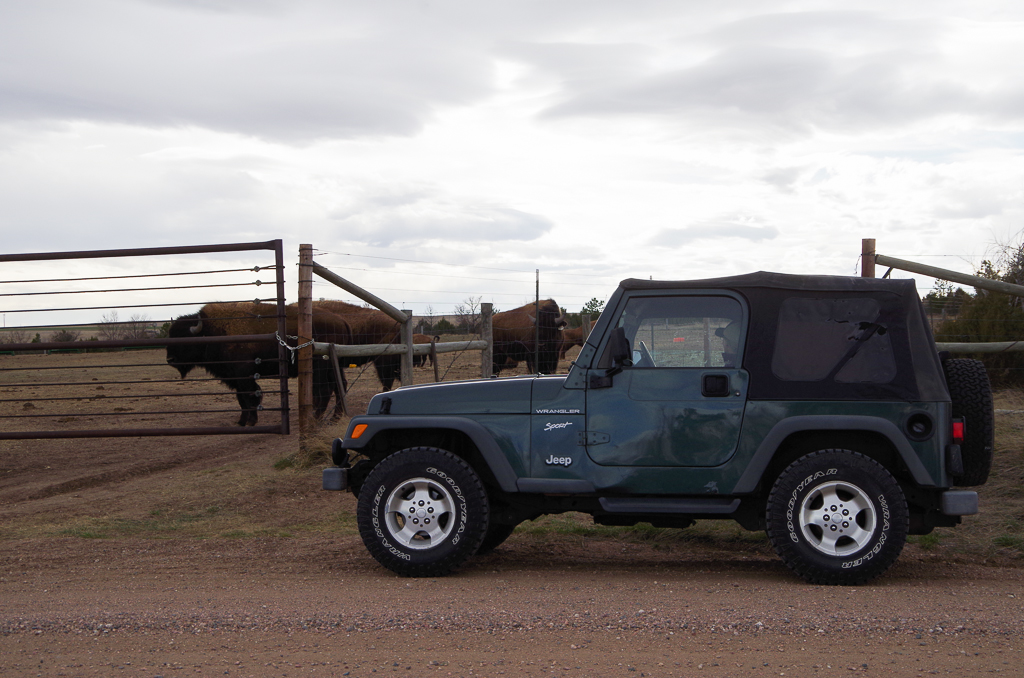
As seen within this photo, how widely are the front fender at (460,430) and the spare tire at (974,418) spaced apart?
2821 mm

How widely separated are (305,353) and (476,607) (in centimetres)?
578

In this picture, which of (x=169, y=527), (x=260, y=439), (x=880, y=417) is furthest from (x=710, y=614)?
(x=260, y=439)

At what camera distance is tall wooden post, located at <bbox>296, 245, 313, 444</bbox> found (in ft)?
32.8

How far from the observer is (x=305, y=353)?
1001 centimetres

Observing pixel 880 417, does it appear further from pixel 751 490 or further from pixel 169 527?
pixel 169 527

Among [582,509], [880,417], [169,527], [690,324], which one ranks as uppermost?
[690,324]

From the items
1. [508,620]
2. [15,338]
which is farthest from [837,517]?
[15,338]

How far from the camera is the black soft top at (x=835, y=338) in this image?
5.37 meters

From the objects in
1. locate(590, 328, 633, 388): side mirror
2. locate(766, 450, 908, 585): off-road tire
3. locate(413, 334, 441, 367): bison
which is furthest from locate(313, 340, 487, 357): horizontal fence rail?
locate(766, 450, 908, 585): off-road tire

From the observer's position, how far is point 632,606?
Result: 4801 millimetres

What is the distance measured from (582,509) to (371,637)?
6.04ft

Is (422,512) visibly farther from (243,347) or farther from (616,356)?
(243,347)

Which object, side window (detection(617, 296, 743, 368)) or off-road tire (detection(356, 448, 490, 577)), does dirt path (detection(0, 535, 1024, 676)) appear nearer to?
off-road tire (detection(356, 448, 490, 577))

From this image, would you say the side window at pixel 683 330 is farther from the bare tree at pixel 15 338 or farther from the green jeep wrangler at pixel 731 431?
the bare tree at pixel 15 338
